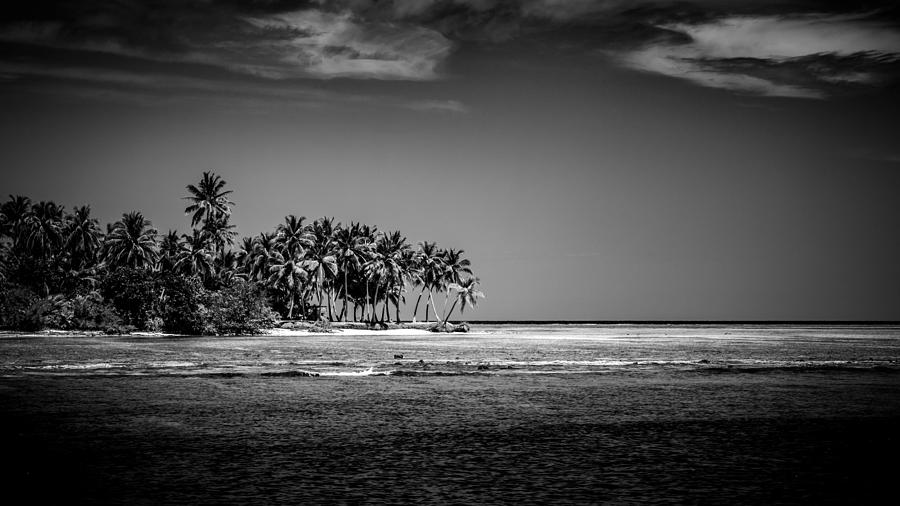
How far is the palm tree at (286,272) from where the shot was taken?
92.3 meters

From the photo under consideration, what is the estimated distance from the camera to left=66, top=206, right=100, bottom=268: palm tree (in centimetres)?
8969

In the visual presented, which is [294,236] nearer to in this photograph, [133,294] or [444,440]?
[133,294]

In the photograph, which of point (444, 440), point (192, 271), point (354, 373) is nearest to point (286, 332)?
point (192, 271)

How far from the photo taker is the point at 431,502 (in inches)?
270

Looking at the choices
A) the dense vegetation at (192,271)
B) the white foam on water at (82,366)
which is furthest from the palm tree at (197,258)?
the white foam on water at (82,366)

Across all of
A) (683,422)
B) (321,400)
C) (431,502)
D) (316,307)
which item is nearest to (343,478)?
(431,502)

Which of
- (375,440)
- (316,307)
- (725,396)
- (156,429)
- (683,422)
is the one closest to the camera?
(375,440)

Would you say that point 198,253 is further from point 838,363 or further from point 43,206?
point 838,363

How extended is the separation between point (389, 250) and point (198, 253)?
3498 cm

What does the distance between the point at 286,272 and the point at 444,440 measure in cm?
8477

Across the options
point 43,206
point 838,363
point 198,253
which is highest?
point 43,206

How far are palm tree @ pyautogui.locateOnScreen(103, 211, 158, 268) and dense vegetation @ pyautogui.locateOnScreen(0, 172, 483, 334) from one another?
0.12 metres

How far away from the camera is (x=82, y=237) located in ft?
296

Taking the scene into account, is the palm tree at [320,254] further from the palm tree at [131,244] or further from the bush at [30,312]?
the bush at [30,312]
